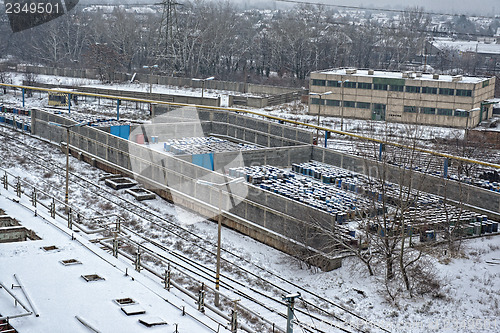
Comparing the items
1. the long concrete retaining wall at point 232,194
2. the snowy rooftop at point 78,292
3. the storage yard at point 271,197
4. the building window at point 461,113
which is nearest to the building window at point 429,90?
the building window at point 461,113

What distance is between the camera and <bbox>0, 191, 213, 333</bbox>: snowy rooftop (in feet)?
43.2

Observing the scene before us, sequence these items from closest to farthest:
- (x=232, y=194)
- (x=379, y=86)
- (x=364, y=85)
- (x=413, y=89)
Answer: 1. (x=232, y=194)
2. (x=413, y=89)
3. (x=379, y=86)
4. (x=364, y=85)

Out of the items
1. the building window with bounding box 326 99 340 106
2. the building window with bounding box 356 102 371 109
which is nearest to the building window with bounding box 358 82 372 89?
the building window with bounding box 356 102 371 109

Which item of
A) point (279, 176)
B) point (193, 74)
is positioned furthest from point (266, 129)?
point (193, 74)

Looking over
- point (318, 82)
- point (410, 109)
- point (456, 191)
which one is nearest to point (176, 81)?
point (318, 82)

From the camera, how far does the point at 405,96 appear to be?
50.7 meters

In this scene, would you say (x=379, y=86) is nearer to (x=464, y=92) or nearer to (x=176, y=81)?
(x=464, y=92)

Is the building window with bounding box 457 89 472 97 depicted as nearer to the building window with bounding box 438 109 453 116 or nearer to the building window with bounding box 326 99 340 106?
the building window with bounding box 438 109 453 116

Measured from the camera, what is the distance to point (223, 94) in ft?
206

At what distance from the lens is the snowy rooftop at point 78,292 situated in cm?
1316

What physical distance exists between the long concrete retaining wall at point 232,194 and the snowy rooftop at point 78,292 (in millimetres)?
3574

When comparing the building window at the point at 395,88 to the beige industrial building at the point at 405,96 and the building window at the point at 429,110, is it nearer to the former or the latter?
the beige industrial building at the point at 405,96

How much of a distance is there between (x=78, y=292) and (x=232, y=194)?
39.9 ft

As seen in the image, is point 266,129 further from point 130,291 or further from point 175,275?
point 130,291
